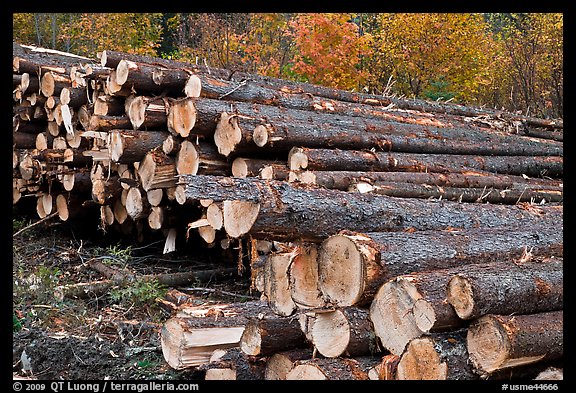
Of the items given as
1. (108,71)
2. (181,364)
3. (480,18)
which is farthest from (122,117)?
(480,18)

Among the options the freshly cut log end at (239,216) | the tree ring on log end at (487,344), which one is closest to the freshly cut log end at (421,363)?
the tree ring on log end at (487,344)

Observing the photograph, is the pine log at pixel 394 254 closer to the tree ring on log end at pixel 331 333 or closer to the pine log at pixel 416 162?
the tree ring on log end at pixel 331 333

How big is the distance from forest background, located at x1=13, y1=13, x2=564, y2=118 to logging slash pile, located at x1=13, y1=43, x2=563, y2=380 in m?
5.13

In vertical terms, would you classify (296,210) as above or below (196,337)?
above

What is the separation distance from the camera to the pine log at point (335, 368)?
3.12m

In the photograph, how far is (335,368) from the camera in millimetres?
3160

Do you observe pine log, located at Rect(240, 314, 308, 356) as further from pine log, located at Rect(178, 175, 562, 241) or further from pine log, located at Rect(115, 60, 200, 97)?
pine log, located at Rect(115, 60, 200, 97)

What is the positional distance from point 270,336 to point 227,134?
2571 millimetres

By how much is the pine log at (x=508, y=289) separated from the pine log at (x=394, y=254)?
10.4 inches

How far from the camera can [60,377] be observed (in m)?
4.23

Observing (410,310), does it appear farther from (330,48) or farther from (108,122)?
(330,48)

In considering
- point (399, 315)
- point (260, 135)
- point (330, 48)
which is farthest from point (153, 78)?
point (330, 48)

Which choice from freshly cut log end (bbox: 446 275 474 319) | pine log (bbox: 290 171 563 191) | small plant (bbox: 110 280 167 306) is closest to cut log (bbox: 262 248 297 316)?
freshly cut log end (bbox: 446 275 474 319)

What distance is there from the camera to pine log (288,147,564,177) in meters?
5.69
